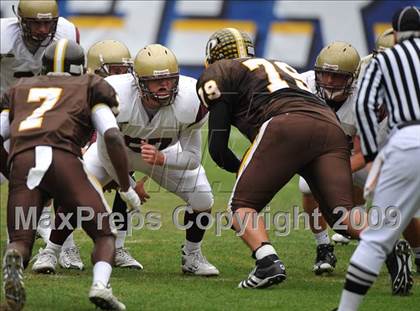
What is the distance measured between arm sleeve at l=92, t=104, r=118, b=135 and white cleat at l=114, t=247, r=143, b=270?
5.80 feet

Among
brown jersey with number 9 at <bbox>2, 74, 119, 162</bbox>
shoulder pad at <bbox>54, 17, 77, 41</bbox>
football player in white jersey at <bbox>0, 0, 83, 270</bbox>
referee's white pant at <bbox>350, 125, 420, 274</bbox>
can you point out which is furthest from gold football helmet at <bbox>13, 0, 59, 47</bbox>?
referee's white pant at <bbox>350, 125, 420, 274</bbox>

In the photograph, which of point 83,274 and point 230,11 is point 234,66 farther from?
point 230,11

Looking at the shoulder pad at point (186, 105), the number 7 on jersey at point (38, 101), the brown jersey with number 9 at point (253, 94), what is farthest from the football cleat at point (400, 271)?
the number 7 on jersey at point (38, 101)

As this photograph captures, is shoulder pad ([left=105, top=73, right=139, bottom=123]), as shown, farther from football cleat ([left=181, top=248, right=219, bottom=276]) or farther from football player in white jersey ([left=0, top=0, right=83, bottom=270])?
football player in white jersey ([left=0, top=0, right=83, bottom=270])

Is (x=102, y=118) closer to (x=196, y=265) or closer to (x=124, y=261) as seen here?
(x=196, y=265)

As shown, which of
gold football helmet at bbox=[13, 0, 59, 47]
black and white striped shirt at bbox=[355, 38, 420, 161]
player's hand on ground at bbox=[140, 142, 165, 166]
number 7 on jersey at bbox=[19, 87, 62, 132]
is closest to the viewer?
black and white striped shirt at bbox=[355, 38, 420, 161]

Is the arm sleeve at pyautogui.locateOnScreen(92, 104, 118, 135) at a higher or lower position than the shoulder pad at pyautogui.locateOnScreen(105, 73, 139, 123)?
higher

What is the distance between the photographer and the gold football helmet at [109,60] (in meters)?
7.33

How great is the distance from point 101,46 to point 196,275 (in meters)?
1.76

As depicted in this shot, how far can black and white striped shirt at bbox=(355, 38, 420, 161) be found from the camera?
495cm

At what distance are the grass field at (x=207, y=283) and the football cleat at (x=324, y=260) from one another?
0.19ft

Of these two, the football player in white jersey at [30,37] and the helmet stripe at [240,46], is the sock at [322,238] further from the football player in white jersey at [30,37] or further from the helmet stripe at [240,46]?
the football player in white jersey at [30,37]

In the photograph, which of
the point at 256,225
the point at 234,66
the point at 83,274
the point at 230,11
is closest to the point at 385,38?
the point at 234,66

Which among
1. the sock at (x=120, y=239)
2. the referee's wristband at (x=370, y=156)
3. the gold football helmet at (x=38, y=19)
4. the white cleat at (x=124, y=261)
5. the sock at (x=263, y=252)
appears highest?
the referee's wristband at (x=370, y=156)
